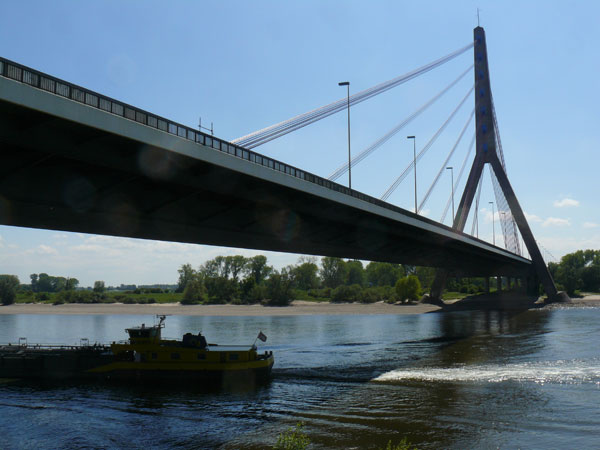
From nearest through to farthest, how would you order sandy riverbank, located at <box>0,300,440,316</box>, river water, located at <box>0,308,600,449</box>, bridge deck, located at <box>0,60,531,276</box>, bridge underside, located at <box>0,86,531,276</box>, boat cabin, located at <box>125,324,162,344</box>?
bridge deck, located at <box>0,60,531,276</box>
bridge underside, located at <box>0,86,531,276</box>
river water, located at <box>0,308,600,449</box>
boat cabin, located at <box>125,324,162,344</box>
sandy riverbank, located at <box>0,300,440,316</box>

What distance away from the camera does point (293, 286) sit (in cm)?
14100

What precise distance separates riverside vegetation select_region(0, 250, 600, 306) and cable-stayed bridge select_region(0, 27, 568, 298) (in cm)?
7334

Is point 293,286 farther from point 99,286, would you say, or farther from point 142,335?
point 142,335

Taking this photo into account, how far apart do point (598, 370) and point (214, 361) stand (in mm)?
24396

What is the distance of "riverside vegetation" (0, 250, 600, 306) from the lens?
120875 millimetres

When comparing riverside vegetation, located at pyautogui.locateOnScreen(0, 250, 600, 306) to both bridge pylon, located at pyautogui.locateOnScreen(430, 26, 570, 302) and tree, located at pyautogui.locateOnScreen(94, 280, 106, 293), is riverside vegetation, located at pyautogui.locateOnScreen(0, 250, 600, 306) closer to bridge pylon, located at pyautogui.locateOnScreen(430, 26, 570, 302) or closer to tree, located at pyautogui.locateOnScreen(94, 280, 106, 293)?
tree, located at pyautogui.locateOnScreen(94, 280, 106, 293)

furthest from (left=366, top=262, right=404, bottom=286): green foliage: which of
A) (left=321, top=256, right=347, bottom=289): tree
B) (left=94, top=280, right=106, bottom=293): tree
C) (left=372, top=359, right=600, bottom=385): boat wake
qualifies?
(left=372, top=359, right=600, bottom=385): boat wake

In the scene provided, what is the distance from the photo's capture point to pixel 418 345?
4688cm

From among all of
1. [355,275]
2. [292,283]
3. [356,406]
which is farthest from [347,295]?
[356,406]

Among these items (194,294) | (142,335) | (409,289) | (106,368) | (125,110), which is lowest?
(106,368)

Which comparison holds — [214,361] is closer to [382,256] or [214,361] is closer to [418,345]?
[418,345]

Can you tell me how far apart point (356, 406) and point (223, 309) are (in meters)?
93.2

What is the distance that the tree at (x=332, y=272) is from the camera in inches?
6360

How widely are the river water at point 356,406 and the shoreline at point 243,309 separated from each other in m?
57.7
